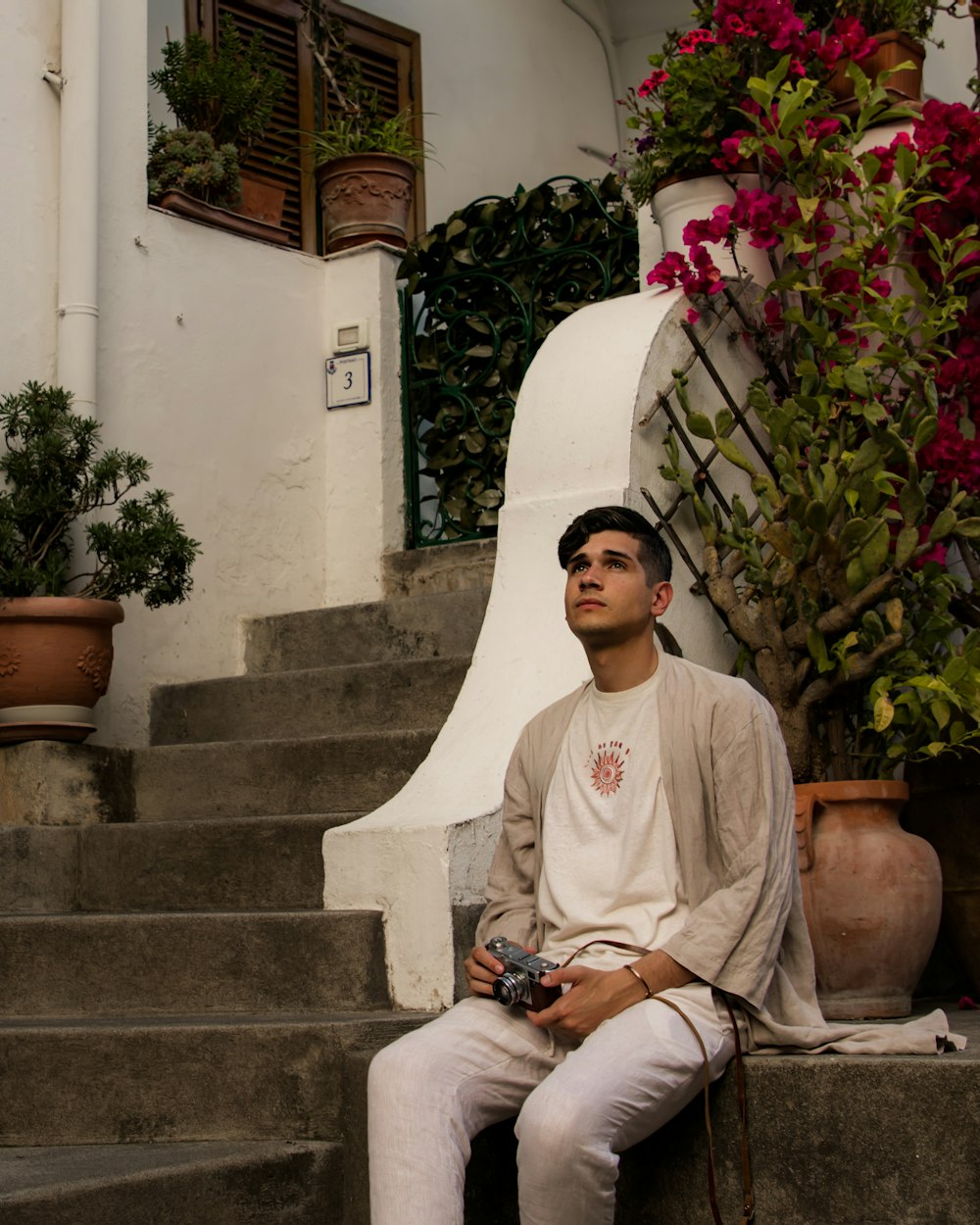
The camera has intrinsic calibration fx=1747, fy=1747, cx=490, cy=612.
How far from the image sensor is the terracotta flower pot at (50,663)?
16.0ft

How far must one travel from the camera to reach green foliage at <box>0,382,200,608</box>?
500 cm

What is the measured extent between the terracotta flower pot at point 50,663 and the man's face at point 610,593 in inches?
82.1

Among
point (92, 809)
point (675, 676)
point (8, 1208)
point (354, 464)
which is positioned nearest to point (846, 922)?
point (675, 676)

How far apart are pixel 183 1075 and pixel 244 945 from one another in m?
0.44

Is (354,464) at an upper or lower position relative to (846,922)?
upper

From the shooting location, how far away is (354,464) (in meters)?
6.36

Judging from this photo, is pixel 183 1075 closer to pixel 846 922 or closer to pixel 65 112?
pixel 846 922

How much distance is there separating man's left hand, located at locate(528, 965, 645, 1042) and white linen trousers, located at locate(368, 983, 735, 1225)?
3cm

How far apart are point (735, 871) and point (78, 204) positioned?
3492 millimetres

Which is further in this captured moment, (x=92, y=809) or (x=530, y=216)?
(x=530, y=216)

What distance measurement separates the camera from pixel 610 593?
324 cm

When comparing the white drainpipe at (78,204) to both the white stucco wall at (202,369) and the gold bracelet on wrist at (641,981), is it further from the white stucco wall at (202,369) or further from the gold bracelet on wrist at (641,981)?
the gold bracelet on wrist at (641,981)

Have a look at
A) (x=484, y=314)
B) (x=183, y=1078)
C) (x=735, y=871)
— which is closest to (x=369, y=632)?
(x=484, y=314)

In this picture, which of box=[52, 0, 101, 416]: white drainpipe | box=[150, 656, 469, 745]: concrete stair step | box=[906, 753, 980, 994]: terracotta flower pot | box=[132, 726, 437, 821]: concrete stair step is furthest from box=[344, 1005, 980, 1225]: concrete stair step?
box=[52, 0, 101, 416]: white drainpipe
